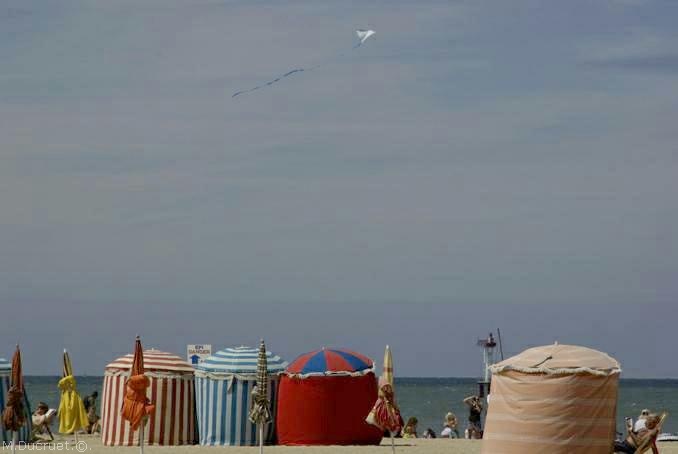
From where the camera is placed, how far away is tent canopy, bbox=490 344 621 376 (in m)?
20.4

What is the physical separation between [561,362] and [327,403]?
22.5 ft

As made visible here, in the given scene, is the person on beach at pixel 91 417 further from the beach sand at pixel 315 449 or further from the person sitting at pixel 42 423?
the beach sand at pixel 315 449

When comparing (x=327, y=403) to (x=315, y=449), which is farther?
(x=327, y=403)

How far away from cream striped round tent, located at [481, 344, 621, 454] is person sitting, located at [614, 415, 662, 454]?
48cm

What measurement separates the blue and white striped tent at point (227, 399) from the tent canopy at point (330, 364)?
87cm

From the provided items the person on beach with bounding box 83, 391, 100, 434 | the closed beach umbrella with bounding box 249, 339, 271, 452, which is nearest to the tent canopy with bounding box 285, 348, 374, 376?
the closed beach umbrella with bounding box 249, 339, 271, 452

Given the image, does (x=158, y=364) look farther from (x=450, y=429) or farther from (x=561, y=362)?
(x=450, y=429)

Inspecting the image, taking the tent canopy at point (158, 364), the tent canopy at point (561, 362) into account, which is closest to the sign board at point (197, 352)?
the tent canopy at point (158, 364)

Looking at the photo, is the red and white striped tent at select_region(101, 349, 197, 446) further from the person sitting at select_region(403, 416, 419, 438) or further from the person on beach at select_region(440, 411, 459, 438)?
the person on beach at select_region(440, 411, 459, 438)

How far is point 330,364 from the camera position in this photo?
26.6m

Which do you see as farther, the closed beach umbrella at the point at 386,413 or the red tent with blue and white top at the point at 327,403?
the red tent with blue and white top at the point at 327,403

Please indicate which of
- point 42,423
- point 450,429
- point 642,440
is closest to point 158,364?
point 42,423

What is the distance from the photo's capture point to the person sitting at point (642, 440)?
2098 cm

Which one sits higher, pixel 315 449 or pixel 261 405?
pixel 261 405
